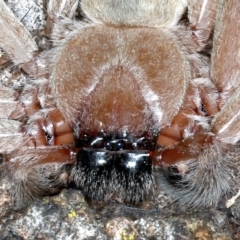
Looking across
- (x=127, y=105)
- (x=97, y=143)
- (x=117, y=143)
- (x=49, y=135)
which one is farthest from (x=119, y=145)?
(x=49, y=135)

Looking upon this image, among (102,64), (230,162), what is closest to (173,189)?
(230,162)

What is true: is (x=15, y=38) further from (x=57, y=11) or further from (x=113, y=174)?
(x=113, y=174)

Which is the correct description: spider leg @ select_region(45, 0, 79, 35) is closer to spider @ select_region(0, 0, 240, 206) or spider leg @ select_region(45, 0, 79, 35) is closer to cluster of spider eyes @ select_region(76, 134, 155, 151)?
spider @ select_region(0, 0, 240, 206)

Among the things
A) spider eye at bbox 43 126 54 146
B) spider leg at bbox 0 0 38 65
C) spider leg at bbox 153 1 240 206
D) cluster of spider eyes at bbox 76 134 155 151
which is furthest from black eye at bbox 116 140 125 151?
spider leg at bbox 0 0 38 65

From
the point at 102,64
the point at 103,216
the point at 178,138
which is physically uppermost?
the point at 102,64

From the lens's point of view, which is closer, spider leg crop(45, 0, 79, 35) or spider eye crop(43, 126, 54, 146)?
spider eye crop(43, 126, 54, 146)

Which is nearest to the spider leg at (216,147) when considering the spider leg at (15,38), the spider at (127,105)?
the spider at (127,105)

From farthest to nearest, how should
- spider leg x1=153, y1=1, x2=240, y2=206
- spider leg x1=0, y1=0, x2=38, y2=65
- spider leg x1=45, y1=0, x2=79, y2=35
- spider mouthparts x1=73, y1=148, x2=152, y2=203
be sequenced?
spider leg x1=45, y1=0, x2=79, y2=35, spider leg x1=0, y1=0, x2=38, y2=65, spider leg x1=153, y1=1, x2=240, y2=206, spider mouthparts x1=73, y1=148, x2=152, y2=203

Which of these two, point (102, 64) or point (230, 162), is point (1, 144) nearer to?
point (102, 64)

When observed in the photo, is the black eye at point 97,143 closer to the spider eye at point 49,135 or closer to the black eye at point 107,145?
the black eye at point 107,145
